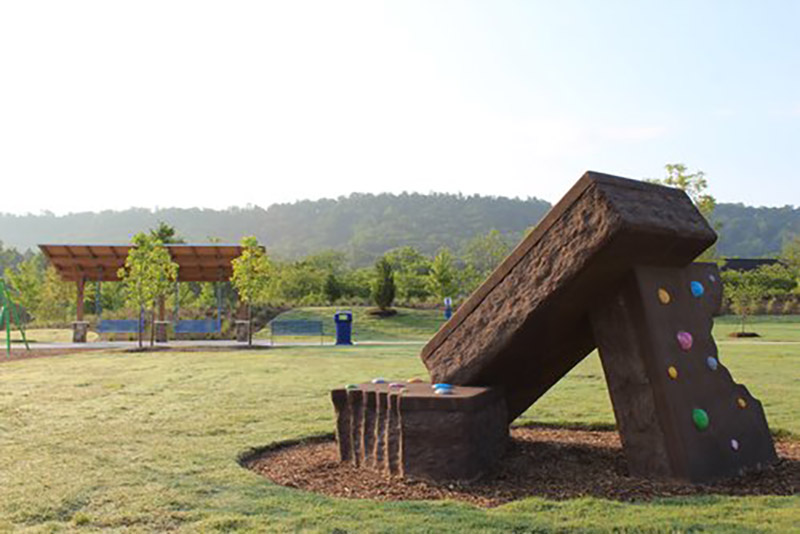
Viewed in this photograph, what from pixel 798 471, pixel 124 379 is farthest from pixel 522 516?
pixel 124 379

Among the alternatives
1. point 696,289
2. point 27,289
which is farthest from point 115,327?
point 696,289

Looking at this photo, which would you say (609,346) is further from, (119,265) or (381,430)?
(119,265)

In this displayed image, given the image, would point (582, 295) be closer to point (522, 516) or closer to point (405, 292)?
point (522, 516)

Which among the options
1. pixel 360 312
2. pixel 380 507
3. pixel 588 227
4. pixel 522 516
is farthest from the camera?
pixel 360 312

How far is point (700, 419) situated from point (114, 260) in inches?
1143

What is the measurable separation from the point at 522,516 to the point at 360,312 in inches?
1433

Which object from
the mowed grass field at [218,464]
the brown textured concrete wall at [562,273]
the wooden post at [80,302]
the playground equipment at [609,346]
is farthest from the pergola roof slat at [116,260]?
the playground equipment at [609,346]

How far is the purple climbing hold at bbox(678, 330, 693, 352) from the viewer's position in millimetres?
5859

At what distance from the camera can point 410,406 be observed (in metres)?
5.61

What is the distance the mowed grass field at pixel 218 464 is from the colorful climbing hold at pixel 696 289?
77.5 inches

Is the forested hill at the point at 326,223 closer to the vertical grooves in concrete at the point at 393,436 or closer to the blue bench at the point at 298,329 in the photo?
the blue bench at the point at 298,329

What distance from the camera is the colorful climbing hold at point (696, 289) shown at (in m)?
6.35

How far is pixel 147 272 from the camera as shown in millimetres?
26531

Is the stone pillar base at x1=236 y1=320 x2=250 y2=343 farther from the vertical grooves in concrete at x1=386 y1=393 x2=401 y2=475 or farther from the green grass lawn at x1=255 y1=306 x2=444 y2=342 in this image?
the vertical grooves in concrete at x1=386 y1=393 x2=401 y2=475
